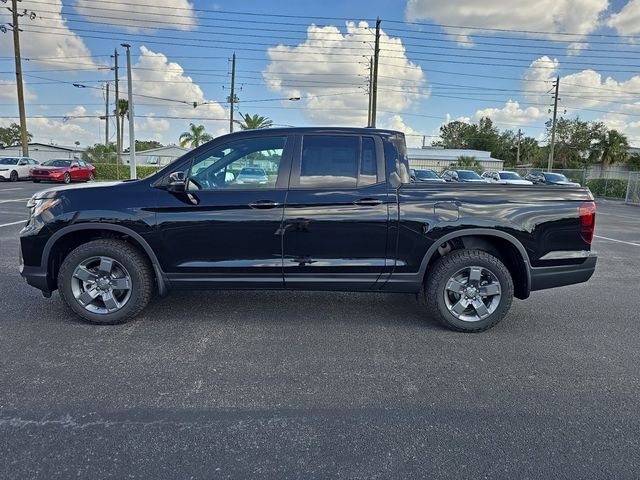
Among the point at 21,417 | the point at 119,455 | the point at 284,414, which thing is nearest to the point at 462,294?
the point at 284,414

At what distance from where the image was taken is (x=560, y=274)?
4129 millimetres

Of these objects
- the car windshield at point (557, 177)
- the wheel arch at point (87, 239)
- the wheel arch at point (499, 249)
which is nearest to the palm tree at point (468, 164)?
the car windshield at point (557, 177)

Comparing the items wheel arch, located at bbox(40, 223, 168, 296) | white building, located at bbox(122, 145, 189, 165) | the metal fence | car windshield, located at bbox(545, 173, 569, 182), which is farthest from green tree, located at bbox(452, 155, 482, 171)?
wheel arch, located at bbox(40, 223, 168, 296)

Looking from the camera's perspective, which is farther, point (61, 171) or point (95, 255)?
point (61, 171)

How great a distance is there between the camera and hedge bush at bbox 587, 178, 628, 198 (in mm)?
27759

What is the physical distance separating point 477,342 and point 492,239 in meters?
1.02

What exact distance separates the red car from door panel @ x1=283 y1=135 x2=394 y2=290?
26.8m

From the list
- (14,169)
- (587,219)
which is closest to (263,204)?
(587,219)

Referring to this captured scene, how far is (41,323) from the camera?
4.14m

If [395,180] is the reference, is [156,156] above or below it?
above

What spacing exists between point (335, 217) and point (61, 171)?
27.3 metres

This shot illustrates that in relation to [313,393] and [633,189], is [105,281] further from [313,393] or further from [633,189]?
[633,189]

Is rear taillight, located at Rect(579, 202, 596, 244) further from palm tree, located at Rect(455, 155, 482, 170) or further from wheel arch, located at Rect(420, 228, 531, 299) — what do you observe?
palm tree, located at Rect(455, 155, 482, 170)

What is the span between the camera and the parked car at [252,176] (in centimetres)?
402
